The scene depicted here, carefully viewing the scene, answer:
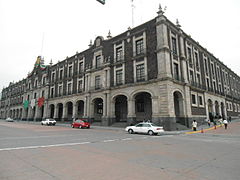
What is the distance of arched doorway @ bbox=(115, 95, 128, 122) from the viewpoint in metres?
28.3

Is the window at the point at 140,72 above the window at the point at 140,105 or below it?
above

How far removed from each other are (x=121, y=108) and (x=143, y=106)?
4962mm

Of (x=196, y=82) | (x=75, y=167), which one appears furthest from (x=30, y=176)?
(x=196, y=82)

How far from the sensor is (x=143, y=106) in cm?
2569

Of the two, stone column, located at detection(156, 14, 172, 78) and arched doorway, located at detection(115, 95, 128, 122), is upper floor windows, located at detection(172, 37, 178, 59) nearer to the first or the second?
stone column, located at detection(156, 14, 172, 78)

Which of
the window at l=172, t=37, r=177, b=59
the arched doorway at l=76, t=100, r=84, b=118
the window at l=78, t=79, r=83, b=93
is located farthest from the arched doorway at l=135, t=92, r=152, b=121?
the arched doorway at l=76, t=100, r=84, b=118

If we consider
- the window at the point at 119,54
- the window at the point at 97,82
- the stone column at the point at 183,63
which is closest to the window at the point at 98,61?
the window at the point at 97,82

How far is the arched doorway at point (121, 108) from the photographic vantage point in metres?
28.3

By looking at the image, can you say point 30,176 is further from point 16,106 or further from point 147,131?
point 16,106

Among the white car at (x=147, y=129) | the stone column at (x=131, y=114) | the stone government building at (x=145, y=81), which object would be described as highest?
the stone government building at (x=145, y=81)

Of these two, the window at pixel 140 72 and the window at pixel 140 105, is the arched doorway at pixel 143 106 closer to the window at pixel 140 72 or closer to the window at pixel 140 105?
the window at pixel 140 105

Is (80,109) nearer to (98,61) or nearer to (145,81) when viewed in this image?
(98,61)

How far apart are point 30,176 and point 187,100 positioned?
23009 millimetres

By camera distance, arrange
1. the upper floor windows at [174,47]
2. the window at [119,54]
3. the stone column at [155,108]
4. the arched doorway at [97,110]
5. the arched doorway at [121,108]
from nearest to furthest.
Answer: the stone column at [155,108] → the upper floor windows at [174,47] → the window at [119,54] → the arched doorway at [121,108] → the arched doorway at [97,110]
